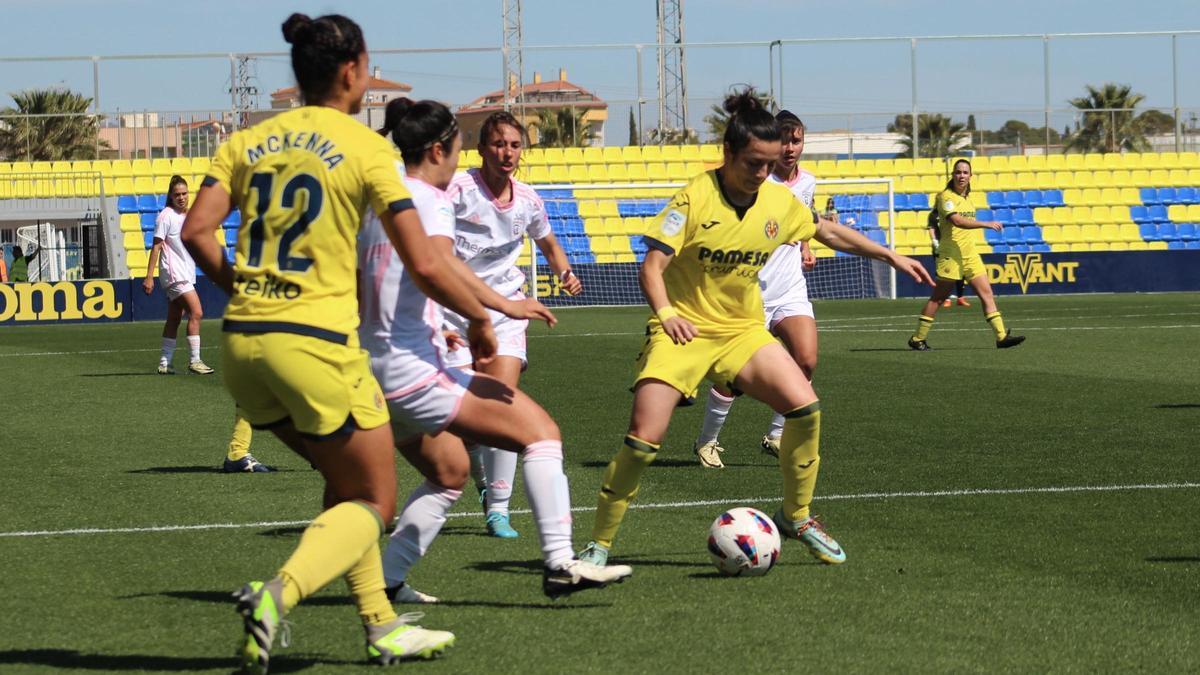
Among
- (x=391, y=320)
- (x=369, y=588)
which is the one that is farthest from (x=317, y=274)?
(x=369, y=588)

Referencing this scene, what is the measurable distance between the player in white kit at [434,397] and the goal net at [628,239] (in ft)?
86.0

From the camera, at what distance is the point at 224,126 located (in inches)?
1459

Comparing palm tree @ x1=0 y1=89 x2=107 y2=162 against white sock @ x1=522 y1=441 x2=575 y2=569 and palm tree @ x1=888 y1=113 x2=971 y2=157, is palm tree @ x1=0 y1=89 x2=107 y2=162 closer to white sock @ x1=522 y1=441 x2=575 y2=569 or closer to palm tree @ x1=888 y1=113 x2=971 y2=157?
palm tree @ x1=888 y1=113 x2=971 y2=157

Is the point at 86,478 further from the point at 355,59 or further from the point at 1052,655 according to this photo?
the point at 1052,655

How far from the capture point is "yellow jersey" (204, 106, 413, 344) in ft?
15.9

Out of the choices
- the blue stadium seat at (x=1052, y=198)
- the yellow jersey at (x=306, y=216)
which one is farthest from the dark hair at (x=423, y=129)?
the blue stadium seat at (x=1052, y=198)

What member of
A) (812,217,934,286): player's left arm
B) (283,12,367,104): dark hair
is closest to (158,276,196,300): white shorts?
(812,217,934,286): player's left arm

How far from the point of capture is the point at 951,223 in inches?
782

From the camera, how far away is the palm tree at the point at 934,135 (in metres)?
39.7

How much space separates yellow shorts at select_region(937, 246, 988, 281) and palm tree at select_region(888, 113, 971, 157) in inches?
722

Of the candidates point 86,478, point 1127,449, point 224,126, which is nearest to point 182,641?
point 86,478

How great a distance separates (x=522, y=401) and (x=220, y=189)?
1.39 metres

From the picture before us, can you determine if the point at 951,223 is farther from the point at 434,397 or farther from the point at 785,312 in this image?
the point at 434,397

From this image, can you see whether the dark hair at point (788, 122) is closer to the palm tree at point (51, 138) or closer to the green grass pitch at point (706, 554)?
the green grass pitch at point (706, 554)
